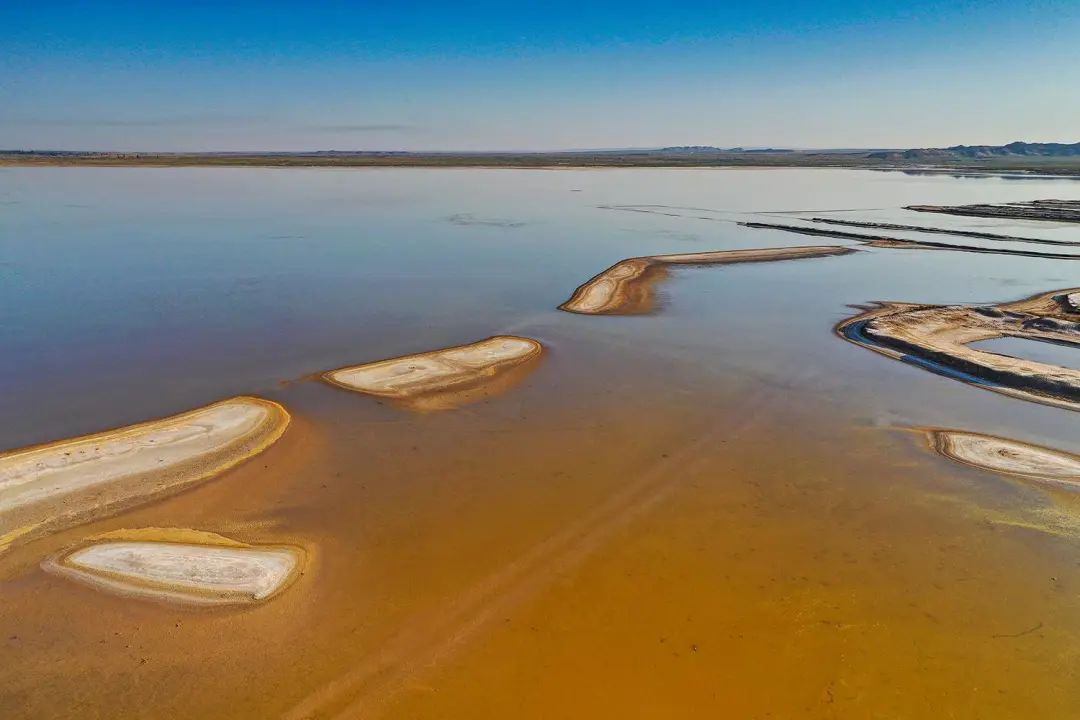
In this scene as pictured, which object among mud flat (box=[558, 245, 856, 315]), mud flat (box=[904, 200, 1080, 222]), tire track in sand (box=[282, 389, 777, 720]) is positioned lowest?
tire track in sand (box=[282, 389, 777, 720])

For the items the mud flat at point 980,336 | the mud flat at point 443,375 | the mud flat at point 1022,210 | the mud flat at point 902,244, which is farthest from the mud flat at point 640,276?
the mud flat at point 1022,210

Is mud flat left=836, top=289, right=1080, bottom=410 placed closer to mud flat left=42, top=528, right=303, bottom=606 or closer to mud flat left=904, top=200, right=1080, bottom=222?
mud flat left=42, top=528, right=303, bottom=606

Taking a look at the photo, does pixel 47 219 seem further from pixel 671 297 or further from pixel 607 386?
pixel 607 386

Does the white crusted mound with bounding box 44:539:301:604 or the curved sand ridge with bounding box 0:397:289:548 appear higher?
the curved sand ridge with bounding box 0:397:289:548

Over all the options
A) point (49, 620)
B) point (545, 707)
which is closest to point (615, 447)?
point (545, 707)

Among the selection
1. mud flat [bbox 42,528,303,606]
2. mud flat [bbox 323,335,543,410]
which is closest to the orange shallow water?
mud flat [bbox 42,528,303,606]

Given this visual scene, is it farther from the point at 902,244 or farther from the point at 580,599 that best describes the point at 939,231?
the point at 580,599

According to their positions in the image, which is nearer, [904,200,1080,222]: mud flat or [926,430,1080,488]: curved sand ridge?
[926,430,1080,488]: curved sand ridge
